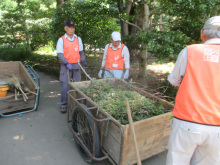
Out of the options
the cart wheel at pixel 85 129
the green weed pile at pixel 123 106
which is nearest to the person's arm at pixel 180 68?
the green weed pile at pixel 123 106

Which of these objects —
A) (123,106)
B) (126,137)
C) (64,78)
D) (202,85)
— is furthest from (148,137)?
(64,78)

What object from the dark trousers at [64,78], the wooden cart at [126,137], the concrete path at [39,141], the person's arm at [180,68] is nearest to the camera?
the person's arm at [180,68]

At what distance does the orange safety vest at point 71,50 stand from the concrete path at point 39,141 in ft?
4.58

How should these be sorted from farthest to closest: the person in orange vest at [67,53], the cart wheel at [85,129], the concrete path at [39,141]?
the person in orange vest at [67,53] → the concrete path at [39,141] → the cart wheel at [85,129]

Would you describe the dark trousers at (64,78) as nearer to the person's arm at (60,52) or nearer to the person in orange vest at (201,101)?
the person's arm at (60,52)

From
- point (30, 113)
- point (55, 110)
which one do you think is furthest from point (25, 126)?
point (55, 110)

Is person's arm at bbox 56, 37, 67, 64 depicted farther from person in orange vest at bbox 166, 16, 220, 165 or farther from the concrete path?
person in orange vest at bbox 166, 16, 220, 165

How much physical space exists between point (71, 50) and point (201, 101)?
3.25 m

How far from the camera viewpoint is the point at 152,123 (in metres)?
2.10

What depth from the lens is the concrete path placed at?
281cm

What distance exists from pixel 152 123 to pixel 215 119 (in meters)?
0.71

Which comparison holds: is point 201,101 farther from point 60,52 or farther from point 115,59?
point 60,52

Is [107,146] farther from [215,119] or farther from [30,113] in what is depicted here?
[30,113]

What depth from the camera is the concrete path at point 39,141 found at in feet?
9.20
